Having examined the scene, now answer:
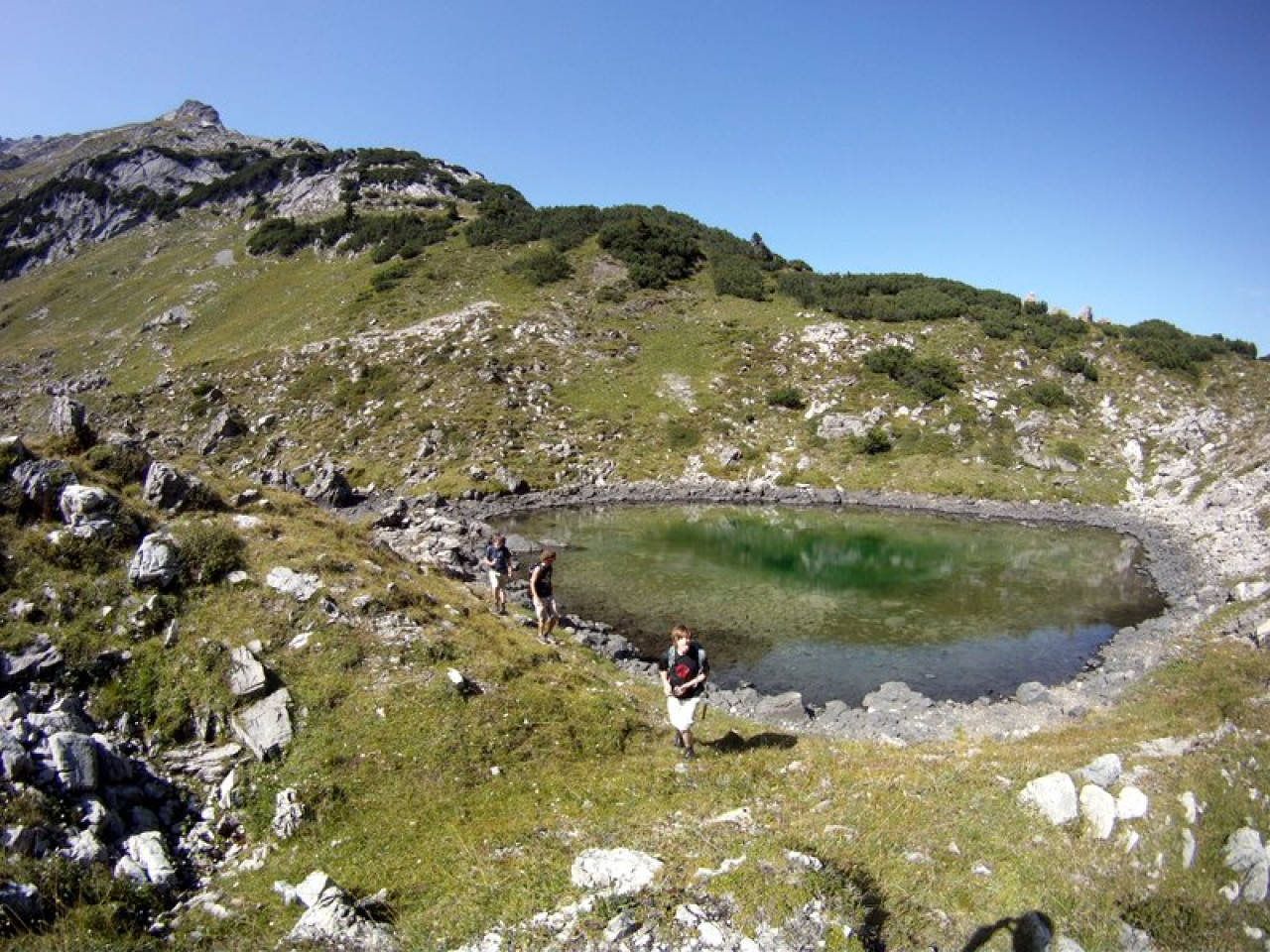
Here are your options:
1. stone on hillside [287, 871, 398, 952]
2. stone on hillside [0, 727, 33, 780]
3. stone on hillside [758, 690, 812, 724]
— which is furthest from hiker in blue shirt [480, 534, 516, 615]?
stone on hillside [287, 871, 398, 952]

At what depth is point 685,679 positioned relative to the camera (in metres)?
14.7

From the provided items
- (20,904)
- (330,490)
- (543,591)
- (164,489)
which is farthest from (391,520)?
(20,904)

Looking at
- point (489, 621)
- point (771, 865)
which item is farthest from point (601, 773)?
point (489, 621)

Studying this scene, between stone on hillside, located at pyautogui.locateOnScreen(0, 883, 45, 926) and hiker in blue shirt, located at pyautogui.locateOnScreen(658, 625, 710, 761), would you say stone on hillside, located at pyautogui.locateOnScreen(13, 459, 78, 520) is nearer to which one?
stone on hillside, located at pyautogui.locateOnScreen(0, 883, 45, 926)

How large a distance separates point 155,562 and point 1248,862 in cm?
2088

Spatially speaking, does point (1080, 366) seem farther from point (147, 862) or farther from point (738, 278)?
point (147, 862)

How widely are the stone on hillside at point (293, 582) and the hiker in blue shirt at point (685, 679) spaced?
9.16m

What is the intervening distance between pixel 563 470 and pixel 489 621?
134 feet

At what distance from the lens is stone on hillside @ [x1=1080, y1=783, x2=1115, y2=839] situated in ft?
34.7

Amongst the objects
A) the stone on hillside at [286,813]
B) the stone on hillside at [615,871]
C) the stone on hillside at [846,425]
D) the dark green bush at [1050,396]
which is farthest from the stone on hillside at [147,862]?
the dark green bush at [1050,396]

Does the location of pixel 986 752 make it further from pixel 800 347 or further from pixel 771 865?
pixel 800 347

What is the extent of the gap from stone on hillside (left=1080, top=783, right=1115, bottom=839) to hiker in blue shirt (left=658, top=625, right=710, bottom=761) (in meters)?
6.86

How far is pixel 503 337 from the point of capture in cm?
7644

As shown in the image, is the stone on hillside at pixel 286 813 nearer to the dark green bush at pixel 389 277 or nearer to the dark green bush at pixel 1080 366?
the dark green bush at pixel 1080 366
